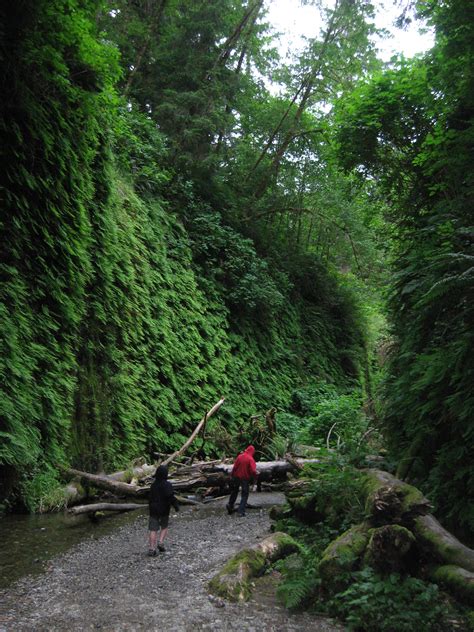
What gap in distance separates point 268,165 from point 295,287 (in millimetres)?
6084

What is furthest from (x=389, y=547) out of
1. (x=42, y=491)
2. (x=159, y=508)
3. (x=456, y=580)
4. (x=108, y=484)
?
(x=108, y=484)

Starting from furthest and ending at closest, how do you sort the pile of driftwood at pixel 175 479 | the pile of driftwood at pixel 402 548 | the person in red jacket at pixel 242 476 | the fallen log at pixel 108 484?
the person in red jacket at pixel 242 476 → the fallen log at pixel 108 484 → the pile of driftwood at pixel 175 479 → the pile of driftwood at pixel 402 548

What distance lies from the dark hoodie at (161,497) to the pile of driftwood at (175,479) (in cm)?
175

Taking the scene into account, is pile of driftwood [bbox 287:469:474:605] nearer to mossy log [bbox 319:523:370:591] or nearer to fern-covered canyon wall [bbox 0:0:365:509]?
mossy log [bbox 319:523:370:591]

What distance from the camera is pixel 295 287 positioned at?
2356 centimetres

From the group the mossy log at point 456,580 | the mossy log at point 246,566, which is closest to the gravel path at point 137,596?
the mossy log at point 246,566

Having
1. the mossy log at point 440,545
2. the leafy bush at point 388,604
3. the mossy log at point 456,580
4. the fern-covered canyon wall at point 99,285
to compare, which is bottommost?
the leafy bush at point 388,604

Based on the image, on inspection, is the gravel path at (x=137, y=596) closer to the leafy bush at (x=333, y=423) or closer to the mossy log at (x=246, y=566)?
the mossy log at (x=246, y=566)

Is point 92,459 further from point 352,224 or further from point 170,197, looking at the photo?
point 352,224

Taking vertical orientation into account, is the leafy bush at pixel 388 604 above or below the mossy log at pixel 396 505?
below

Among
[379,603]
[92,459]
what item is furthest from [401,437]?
[92,459]

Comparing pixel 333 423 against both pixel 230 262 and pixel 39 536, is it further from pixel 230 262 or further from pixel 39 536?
pixel 39 536

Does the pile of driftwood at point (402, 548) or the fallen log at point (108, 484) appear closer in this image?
the pile of driftwood at point (402, 548)

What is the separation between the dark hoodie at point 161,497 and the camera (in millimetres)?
5988
